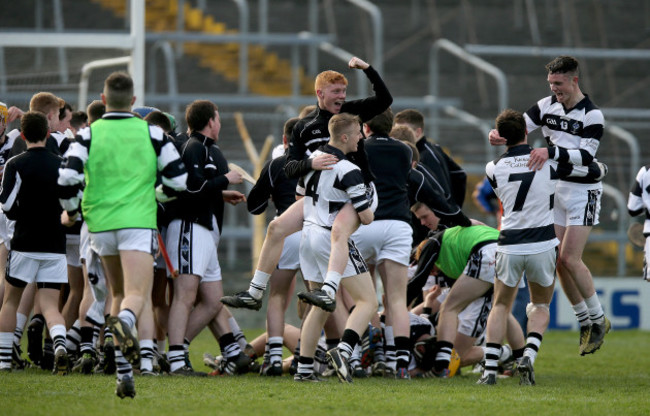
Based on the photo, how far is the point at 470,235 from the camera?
28.3 ft

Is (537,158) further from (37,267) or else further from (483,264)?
(37,267)

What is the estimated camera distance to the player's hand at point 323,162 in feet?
23.9

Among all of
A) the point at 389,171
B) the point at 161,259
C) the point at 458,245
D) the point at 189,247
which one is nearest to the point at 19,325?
the point at 161,259

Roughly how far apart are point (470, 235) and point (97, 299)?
3264 mm

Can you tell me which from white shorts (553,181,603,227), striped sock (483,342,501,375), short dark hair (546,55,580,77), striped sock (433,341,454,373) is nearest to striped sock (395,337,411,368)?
striped sock (433,341,454,373)

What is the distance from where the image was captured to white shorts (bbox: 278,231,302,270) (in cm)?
849

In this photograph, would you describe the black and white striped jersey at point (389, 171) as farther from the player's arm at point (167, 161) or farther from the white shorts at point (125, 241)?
the white shorts at point (125, 241)

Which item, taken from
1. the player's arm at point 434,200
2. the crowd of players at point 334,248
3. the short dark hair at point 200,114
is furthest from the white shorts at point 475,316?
the short dark hair at point 200,114

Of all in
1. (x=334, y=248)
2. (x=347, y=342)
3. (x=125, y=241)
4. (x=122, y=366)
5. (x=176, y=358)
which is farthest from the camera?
(x=176, y=358)

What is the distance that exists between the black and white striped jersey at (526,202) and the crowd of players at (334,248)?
0.01 m

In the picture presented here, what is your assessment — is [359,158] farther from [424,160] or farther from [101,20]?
[101,20]

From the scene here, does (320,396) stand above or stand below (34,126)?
below

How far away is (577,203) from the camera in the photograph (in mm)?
8281

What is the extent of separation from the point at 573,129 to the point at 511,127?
95 centimetres
